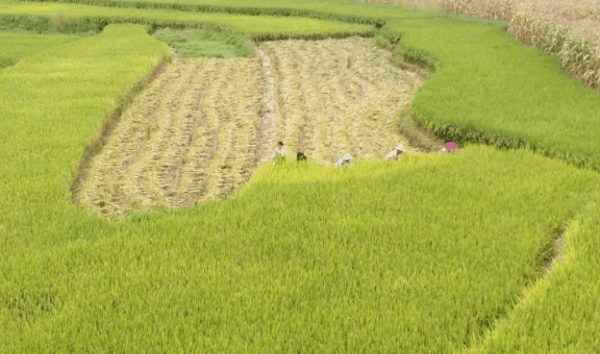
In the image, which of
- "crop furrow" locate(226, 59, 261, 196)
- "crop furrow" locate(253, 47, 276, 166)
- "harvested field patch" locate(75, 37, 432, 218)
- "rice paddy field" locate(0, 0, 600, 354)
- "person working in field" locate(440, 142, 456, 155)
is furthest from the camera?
"crop furrow" locate(253, 47, 276, 166)

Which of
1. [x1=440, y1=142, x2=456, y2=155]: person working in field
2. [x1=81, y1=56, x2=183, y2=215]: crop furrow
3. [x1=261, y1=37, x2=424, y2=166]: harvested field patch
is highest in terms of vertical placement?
[x1=440, y1=142, x2=456, y2=155]: person working in field

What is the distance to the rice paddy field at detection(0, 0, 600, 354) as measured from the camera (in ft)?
10.6

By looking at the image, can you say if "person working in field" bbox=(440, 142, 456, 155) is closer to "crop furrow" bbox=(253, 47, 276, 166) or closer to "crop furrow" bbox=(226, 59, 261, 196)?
"crop furrow" bbox=(253, 47, 276, 166)

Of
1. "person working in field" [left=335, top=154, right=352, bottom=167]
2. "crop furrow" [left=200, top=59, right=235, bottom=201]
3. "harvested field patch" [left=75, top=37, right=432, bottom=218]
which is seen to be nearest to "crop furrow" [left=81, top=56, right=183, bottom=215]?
"harvested field patch" [left=75, top=37, right=432, bottom=218]

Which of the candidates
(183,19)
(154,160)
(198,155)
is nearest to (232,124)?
(198,155)

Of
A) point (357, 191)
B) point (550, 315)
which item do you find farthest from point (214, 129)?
point (550, 315)

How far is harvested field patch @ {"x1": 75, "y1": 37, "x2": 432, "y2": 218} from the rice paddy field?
0.04 m

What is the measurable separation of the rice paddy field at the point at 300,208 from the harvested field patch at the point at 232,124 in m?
0.04

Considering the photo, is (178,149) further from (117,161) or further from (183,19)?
(183,19)

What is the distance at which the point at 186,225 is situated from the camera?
14.8 feet

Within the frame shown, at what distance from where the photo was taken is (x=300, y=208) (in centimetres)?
479

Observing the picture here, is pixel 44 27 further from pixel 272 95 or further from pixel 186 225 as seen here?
pixel 186 225

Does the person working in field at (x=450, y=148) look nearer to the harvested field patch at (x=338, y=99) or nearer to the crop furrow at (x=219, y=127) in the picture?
the harvested field patch at (x=338, y=99)

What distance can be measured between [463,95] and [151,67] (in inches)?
242
